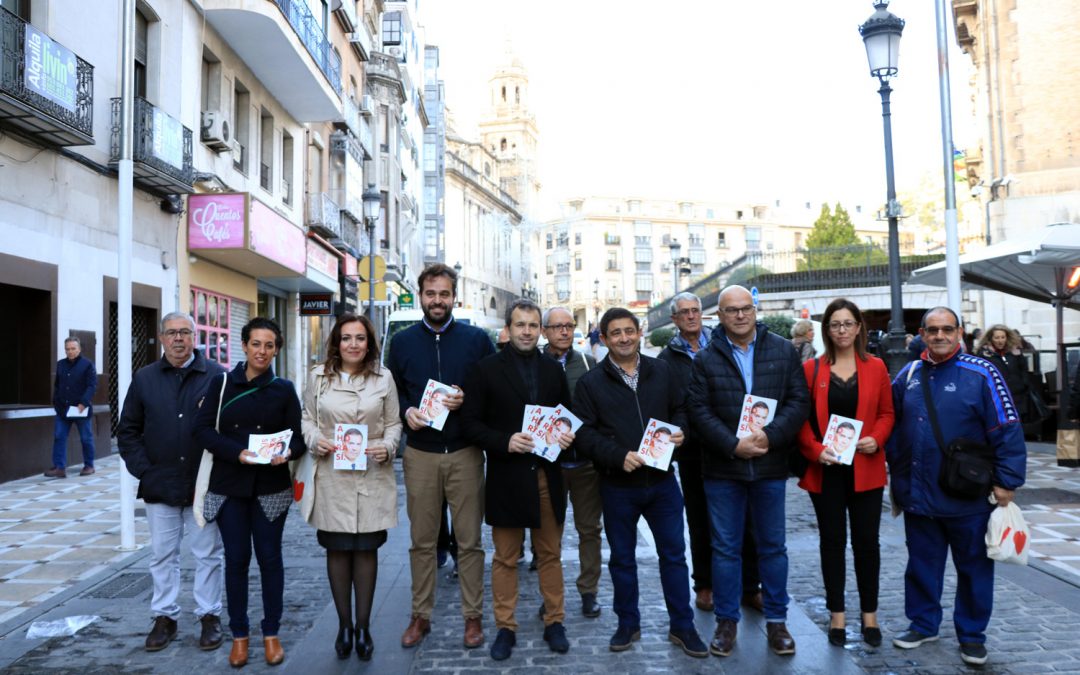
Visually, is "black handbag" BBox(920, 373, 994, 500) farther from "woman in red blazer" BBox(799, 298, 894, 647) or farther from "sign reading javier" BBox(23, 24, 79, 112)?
"sign reading javier" BBox(23, 24, 79, 112)

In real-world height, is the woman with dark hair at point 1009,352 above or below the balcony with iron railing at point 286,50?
below

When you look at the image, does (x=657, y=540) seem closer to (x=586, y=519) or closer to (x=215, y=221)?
(x=586, y=519)

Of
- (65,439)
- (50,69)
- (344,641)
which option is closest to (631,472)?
(344,641)

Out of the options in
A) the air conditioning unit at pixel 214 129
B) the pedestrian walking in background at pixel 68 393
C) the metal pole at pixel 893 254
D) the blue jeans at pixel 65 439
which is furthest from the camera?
the air conditioning unit at pixel 214 129

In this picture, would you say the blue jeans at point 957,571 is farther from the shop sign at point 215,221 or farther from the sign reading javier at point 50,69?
the shop sign at point 215,221

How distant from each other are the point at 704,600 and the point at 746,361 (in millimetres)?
1796

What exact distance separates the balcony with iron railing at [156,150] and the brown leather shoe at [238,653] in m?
10.4

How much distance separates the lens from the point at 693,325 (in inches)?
259

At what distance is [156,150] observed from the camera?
1389cm

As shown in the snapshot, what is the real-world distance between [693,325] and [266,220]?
43.5ft

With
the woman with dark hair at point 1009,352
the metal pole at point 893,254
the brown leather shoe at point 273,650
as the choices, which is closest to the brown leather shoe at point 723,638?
the brown leather shoe at point 273,650

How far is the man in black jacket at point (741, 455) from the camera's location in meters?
4.88

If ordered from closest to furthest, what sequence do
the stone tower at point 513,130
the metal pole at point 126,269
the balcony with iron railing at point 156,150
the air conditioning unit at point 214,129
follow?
1. the metal pole at point 126,269
2. the balcony with iron railing at point 156,150
3. the air conditioning unit at point 214,129
4. the stone tower at point 513,130

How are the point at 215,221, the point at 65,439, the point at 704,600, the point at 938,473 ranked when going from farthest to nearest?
the point at 215,221 < the point at 65,439 < the point at 704,600 < the point at 938,473
